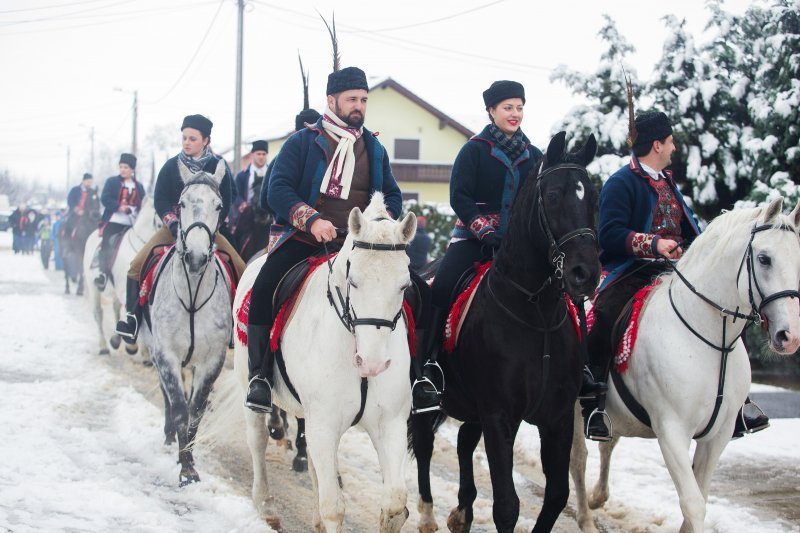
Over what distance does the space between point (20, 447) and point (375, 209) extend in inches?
169

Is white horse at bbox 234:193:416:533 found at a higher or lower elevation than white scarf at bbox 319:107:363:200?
lower

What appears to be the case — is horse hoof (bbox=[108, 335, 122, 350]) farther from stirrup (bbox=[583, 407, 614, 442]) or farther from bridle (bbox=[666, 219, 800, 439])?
bridle (bbox=[666, 219, 800, 439])

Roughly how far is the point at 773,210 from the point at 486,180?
189 centimetres

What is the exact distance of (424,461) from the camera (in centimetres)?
616

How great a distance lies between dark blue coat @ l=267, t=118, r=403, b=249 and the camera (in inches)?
206

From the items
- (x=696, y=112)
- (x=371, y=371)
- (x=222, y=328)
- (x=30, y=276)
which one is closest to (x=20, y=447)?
(x=222, y=328)

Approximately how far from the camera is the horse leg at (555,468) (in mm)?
4953

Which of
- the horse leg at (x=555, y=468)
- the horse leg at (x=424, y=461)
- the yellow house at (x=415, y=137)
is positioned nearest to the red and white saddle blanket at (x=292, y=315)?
the horse leg at (x=555, y=468)

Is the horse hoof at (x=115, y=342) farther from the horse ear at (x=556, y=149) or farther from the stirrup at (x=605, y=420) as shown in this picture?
the horse ear at (x=556, y=149)

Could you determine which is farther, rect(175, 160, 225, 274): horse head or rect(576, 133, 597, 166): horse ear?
rect(175, 160, 225, 274): horse head

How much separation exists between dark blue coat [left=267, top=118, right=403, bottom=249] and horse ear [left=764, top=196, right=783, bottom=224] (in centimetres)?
233

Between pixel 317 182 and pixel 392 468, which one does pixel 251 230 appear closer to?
pixel 317 182

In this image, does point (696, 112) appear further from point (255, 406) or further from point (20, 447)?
point (20, 447)

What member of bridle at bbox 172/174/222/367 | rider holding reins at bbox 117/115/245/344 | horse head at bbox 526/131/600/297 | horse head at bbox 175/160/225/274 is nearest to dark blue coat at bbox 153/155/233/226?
rider holding reins at bbox 117/115/245/344
